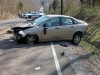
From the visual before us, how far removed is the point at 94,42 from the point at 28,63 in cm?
705

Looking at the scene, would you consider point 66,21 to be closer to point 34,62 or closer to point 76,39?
point 76,39

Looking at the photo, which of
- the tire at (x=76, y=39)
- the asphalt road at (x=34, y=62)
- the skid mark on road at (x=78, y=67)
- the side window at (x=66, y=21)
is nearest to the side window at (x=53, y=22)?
the side window at (x=66, y=21)

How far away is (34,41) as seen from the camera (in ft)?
34.9

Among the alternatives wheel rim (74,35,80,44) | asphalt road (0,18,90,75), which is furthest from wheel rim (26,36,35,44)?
wheel rim (74,35,80,44)

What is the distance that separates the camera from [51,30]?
1088 centimetres

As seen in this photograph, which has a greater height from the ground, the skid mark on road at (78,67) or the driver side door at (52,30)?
the driver side door at (52,30)

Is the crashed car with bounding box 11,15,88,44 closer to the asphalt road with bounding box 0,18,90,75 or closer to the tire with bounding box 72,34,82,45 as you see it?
the tire with bounding box 72,34,82,45

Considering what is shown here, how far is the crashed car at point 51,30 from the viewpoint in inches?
412

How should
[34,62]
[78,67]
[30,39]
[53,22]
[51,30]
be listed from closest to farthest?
1. [78,67]
2. [34,62]
3. [30,39]
4. [51,30]
5. [53,22]

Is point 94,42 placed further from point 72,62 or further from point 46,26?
point 72,62

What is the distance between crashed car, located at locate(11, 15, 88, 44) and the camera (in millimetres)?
10453

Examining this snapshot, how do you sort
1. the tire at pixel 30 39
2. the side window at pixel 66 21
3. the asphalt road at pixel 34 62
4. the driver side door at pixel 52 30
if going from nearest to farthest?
the asphalt road at pixel 34 62 → the tire at pixel 30 39 → the driver side door at pixel 52 30 → the side window at pixel 66 21

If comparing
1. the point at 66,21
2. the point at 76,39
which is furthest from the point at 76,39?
the point at 66,21

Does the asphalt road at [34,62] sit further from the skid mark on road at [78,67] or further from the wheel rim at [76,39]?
the wheel rim at [76,39]
